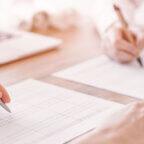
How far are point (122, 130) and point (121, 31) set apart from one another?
547mm

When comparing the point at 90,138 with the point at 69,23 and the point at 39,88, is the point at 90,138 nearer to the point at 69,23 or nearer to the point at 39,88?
the point at 39,88

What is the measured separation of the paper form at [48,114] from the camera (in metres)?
0.73

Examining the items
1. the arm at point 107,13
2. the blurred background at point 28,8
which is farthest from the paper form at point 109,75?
the blurred background at point 28,8

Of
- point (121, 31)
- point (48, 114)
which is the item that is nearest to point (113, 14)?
point (121, 31)

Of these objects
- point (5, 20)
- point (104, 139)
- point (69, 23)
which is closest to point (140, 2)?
point (69, 23)

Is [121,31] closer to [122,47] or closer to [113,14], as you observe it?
[122,47]

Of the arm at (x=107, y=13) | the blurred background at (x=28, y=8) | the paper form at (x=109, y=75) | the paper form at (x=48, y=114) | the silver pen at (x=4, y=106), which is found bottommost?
the paper form at (x=109, y=75)

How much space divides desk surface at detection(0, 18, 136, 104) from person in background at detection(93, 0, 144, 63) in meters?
0.06

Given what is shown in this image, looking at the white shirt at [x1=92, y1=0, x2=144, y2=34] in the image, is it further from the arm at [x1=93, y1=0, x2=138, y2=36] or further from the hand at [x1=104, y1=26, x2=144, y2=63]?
the hand at [x1=104, y1=26, x2=144, y2=63]

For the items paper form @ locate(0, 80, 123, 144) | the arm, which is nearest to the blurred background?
the arm

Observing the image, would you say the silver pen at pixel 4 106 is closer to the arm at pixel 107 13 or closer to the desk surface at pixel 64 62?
the desk surface at pixel 64 62

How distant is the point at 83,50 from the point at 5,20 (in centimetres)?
38

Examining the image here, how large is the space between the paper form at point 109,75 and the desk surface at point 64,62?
0.03 m

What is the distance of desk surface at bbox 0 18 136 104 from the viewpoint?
96cm
